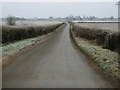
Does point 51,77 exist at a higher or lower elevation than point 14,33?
lower

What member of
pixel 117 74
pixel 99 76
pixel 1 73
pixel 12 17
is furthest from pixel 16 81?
pixel 12 17

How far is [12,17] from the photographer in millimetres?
86562

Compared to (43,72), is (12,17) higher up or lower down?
higher up

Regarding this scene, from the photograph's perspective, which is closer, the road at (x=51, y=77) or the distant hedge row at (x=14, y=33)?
the road at (x=51, y=77)

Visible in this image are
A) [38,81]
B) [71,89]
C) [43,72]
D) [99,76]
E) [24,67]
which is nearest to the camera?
[71,89]

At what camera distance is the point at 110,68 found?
12523 mm

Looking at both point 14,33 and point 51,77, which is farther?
point 14,33

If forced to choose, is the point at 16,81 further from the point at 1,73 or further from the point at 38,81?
the point at 1,73

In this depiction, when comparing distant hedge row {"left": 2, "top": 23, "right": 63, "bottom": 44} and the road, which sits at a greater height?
distant hedge row {"left": 2, "top": 23, "right": 63, "bottom": 44}

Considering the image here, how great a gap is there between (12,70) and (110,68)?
4.60 metres

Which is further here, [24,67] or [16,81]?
[24,67]

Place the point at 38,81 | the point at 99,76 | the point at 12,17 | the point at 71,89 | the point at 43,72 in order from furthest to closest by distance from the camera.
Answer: the point at 12,17, the point at 43,72, the point at 99,76, the point at 38,81, the point at 71,89

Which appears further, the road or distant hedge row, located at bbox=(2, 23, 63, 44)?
distant hedge row, located at bbox=(2, 23, 63, 44)

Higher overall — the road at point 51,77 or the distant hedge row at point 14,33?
the distant hedge row at point 14,33
